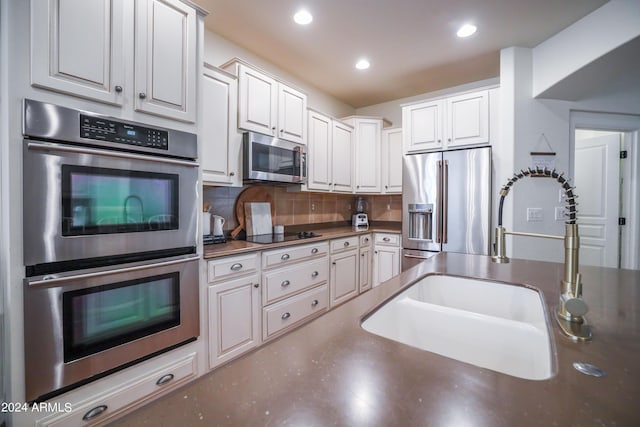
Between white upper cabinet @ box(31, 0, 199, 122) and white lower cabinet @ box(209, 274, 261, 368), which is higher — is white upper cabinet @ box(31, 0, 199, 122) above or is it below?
above

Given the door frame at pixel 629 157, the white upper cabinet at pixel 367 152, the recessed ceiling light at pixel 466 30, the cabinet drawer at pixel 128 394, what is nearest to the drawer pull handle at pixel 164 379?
the cabinet drawer at pixel 128 394

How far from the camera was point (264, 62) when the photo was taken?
9.76 feet

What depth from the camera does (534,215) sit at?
2766mm

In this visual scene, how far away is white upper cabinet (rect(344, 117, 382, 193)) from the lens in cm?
377

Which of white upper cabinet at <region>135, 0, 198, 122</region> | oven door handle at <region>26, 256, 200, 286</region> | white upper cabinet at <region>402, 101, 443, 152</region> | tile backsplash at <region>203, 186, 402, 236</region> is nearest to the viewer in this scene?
oven door handle at <region>26, 256, 200, 286</region>

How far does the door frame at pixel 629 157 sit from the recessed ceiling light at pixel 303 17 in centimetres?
283

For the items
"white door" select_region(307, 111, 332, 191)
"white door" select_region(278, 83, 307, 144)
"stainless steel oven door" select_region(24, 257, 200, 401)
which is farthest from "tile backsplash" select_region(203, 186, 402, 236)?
"stainless steel oven door" select_region(24, 257, 200, 401)

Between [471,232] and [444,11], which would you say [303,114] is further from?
[471,232]

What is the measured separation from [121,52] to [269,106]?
127cm

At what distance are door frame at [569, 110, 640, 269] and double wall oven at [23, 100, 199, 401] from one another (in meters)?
3.73

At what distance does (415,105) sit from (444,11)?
114 cm

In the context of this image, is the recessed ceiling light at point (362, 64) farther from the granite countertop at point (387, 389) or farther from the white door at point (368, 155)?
the granite countertop at point (387, 389)

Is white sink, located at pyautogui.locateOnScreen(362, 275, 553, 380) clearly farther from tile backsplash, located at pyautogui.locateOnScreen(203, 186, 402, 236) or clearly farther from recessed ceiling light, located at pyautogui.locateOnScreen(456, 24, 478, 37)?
recessed ceiling light, located at pyautogui.locateOnScreen(456, 24, 478, 37)

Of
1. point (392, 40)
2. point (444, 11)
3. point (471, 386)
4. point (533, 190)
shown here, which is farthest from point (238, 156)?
point (533, 190)
